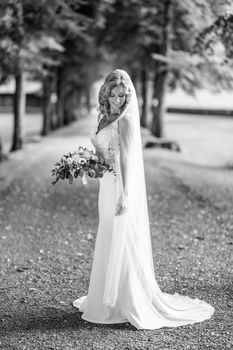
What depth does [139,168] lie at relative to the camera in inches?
236

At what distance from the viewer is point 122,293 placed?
5.92 m

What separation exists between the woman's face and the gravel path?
236 cm

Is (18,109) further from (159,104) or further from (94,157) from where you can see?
(94,157)

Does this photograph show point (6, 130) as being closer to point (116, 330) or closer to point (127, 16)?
point (127, 16)

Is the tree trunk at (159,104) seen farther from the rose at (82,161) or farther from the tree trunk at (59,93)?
the rose at (82,161)

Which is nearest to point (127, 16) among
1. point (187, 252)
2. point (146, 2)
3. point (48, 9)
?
point (146, 2)

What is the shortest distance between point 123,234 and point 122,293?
2.13ft

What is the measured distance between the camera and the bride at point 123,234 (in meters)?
5.79

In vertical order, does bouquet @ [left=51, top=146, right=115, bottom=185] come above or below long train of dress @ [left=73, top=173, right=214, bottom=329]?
above

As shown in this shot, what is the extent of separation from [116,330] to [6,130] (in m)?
40.4

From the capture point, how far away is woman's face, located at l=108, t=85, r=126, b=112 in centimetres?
577

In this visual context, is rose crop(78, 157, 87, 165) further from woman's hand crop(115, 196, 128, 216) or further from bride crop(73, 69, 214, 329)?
woman's hand crop(115, 196, 128, 216)

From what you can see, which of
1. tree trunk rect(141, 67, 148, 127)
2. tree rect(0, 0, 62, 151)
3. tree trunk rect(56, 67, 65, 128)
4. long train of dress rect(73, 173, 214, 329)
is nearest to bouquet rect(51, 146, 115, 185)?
long train of dress rect(73, 173, 214, 329)

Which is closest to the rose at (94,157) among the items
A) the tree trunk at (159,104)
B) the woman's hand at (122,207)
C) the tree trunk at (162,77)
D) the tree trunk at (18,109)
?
the woman's hand at (122,207)
